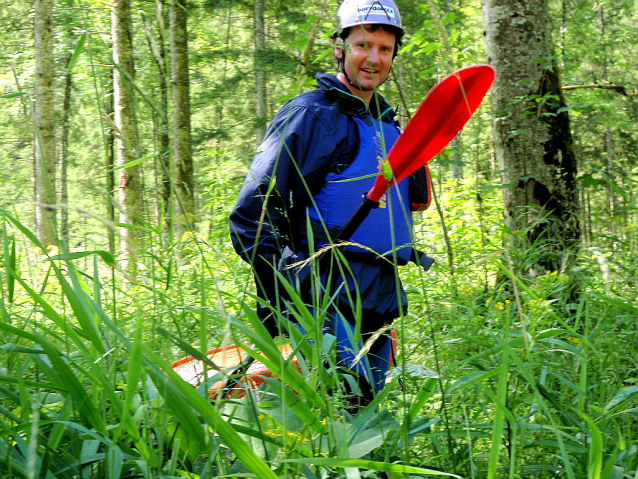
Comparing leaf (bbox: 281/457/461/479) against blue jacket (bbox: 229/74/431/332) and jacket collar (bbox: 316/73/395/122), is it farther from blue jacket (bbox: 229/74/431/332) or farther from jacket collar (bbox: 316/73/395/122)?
jacket collar (bbox: 316/73/395/122)

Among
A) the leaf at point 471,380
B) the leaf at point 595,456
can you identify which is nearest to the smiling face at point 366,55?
the leaf at point 471,380

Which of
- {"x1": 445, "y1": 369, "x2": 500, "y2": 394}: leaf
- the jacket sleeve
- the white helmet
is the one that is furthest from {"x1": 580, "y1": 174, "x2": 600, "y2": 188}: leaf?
{"x1": 445, "y1": 369, "x2": 500, "y2": 394}: leaf

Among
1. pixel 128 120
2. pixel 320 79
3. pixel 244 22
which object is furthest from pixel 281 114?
pixel 244 22

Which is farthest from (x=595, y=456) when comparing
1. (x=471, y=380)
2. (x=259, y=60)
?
(x=259, y=60)

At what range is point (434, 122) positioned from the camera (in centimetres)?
209

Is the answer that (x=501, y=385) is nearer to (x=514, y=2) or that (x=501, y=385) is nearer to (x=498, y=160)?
(x=498, y=160)

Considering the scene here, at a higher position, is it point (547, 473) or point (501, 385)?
point (501, 385)

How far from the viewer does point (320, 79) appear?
8.44 feet

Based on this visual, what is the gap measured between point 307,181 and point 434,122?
581mm

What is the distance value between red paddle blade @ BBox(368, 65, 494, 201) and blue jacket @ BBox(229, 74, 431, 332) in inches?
12.8

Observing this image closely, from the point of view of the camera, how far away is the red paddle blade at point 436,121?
1996mm

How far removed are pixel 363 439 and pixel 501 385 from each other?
0.94 feet

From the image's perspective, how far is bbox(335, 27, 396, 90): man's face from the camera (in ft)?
8.57

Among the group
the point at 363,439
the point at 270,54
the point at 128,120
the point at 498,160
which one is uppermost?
the point at 270,54
